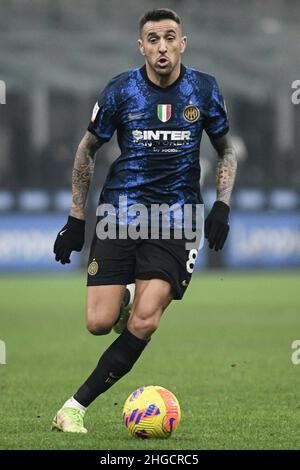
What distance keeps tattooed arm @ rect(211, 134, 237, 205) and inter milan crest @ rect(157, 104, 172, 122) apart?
367 millimetres

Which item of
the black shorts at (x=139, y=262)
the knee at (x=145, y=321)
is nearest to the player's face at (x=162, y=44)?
the black shorts at (x=139, y=262)

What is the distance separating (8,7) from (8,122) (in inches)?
122

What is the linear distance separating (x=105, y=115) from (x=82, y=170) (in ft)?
1.22

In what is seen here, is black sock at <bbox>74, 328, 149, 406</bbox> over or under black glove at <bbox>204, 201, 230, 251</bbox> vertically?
under

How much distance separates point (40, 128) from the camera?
1009 inches

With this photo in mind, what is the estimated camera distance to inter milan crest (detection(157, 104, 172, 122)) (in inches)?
303

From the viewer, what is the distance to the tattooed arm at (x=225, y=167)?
7922 millimetres

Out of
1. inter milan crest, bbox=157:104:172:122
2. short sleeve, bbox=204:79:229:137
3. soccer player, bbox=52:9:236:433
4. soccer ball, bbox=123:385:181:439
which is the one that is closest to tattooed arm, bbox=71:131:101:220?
soccer player, bbox=52:9:236:433

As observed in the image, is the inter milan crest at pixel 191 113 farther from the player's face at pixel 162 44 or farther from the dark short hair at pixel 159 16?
the dark short hair at pixel 159 16

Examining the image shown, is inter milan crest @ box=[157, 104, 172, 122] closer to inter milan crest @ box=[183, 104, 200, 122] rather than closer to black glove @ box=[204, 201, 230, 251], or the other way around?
inter milan crest @ box=[183, 104, 200, 122]

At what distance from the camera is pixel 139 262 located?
763 centimetres
